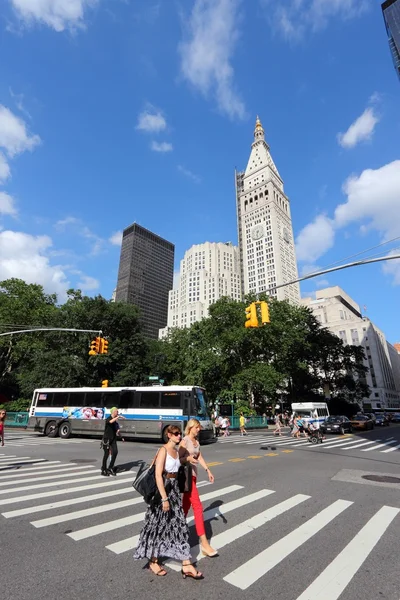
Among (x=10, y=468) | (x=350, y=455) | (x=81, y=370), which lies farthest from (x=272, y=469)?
(x=81, y=370)

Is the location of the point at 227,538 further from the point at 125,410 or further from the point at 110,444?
the point at 125,410

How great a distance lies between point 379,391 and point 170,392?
11566 cm

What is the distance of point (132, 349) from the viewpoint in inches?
1583

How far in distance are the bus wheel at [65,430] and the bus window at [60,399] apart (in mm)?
1342

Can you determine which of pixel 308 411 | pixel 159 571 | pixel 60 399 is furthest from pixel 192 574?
pixel 308 411

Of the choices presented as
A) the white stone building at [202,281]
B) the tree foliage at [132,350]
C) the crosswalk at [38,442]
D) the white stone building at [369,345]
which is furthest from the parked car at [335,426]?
the white stone building at [202,281]

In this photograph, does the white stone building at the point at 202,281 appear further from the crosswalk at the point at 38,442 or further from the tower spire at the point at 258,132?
the crosswalk at the point at 38,442

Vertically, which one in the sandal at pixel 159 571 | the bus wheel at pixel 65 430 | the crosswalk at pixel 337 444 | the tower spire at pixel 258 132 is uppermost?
the tower spire at pixel 258 132

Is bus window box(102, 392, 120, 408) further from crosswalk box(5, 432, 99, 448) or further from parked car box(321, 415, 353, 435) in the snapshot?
parked car box(321, 415, 353, 435)

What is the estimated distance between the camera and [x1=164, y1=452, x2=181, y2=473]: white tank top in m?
4.03

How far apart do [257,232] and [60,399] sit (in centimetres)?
14650

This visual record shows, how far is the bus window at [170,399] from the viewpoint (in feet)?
61.4

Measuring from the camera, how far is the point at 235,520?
5.66 m

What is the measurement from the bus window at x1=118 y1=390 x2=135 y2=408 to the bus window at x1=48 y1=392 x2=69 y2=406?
15.0 feet
